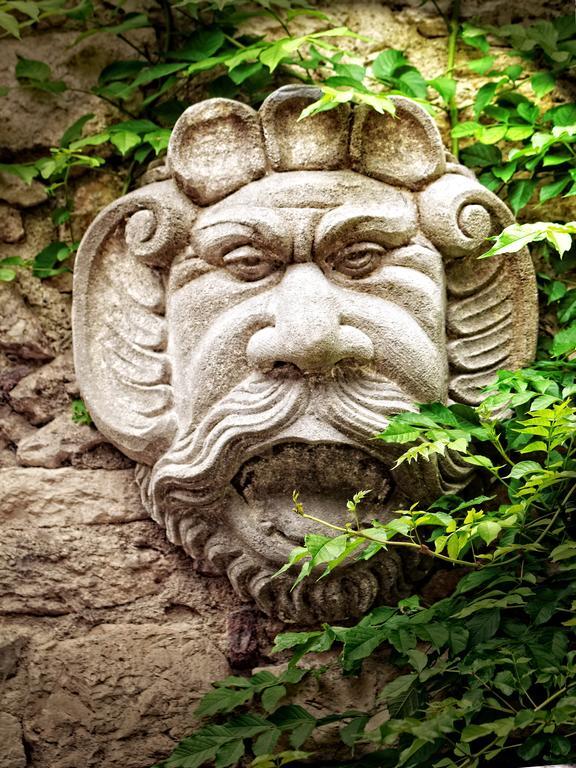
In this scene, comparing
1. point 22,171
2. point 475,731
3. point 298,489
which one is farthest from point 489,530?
point 22,171

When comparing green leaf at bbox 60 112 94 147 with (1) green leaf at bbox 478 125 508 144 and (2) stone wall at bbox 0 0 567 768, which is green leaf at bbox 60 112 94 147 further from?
(1) green leaf at bbox 478 125 508 144

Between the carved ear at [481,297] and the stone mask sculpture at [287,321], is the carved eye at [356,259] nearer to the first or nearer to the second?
the stone mask sculpture at [287,321]

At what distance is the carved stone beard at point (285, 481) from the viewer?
1939 mm

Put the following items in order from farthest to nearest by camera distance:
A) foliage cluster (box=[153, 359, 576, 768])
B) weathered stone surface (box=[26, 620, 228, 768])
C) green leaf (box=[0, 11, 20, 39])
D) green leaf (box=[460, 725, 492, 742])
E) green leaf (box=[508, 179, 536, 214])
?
green leaf (box=[508, 179, 536, 214]), green leaf (box=[0, 11, 20, 39]), weathered stone surface (box=[26, 620, 228, 768]), foliage cluster (box=[153, 359, 576, 768]), green leaf (box=[460, 725, 492, 742])

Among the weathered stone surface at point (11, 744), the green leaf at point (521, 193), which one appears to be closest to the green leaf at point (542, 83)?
the green leaf at point (521, 193)

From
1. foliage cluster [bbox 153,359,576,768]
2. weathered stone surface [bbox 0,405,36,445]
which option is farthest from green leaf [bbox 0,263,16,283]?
foliage cluster [bbox 153,359,576,768]

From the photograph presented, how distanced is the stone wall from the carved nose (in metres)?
0.47

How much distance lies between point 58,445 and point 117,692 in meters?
0.52

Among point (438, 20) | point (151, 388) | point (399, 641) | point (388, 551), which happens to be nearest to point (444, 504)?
point (388, 551)

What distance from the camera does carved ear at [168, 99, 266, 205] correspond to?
209 centimetres

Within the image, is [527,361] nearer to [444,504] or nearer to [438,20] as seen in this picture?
[444,504]

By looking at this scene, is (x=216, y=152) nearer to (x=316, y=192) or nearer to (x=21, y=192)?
(x=316, y=192)

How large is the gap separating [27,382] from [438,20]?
1.24 m

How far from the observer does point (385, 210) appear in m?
2.05
